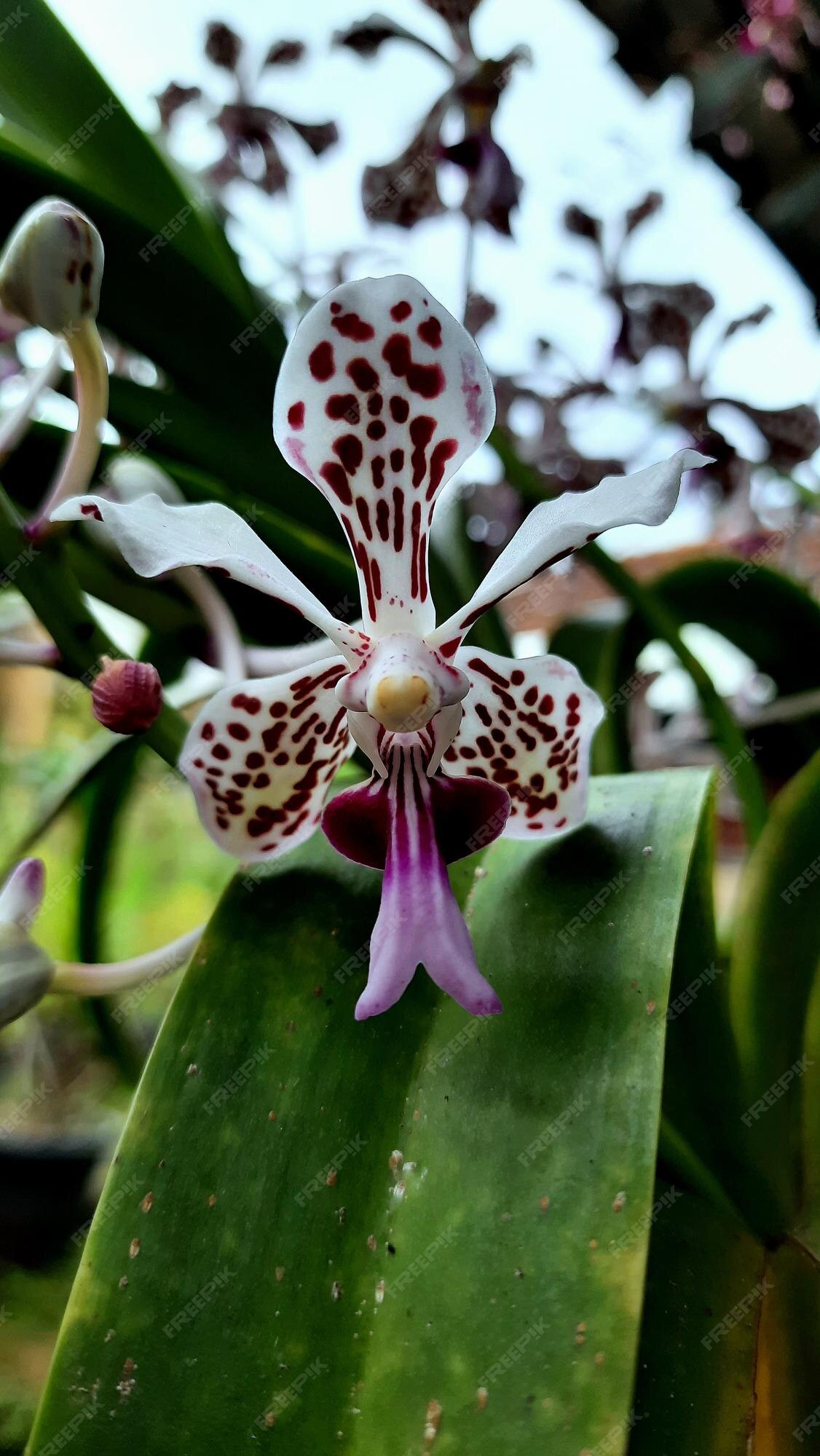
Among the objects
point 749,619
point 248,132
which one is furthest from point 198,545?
point 248,132

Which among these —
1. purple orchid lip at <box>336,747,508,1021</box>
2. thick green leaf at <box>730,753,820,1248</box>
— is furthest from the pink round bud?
thick green leaf at <box>730,753,820,1248</box>

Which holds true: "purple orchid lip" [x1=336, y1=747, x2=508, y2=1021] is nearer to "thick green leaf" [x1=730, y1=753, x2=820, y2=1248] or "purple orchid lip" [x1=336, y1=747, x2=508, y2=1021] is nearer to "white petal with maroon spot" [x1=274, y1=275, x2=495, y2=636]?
"white petal with maroon spot" [x1=274, y1=275, x2=495, y2=636]

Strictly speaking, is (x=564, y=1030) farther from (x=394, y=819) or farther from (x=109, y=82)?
(x=109, y=82)

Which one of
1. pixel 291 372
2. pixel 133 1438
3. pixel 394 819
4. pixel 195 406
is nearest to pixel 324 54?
pixel 195 406

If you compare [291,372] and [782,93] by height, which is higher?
[291,372]

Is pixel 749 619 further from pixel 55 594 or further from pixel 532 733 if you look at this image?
pixel 55 594
